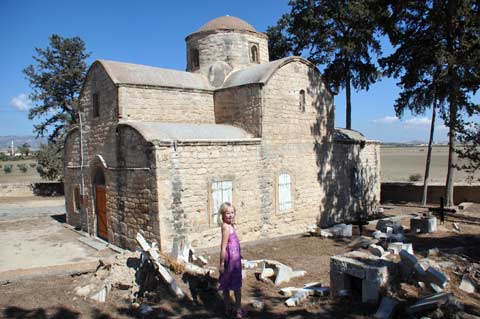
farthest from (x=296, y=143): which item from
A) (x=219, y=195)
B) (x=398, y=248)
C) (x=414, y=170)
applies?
(x=414, y=170)

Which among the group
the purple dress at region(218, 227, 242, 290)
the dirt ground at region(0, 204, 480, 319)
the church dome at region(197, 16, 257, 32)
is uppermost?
the church dome at region(197, 16, 257, 32)

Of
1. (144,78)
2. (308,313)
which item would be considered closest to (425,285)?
(308,313)

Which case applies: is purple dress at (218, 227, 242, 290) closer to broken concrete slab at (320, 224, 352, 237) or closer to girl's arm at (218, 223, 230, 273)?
girl's arm at (218, 223, 230, 273)

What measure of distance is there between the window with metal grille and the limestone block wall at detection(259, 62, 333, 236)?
16cm

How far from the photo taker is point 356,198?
17.6 metres

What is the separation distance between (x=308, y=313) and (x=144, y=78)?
10245mm

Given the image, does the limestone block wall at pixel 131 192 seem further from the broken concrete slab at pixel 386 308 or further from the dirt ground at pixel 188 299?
the broken concrete slab at pixel 386 308

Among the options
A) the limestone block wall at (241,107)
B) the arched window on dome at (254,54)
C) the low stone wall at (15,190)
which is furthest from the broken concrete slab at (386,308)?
the low stone wall at (15,190)

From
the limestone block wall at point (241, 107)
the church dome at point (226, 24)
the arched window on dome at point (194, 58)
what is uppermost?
the church dome at point (226, 24)

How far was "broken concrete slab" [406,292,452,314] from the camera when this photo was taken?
5.59m

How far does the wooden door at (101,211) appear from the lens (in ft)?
45.3

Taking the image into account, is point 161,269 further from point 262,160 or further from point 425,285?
point 262,160

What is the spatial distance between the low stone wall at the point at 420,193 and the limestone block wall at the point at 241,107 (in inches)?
517

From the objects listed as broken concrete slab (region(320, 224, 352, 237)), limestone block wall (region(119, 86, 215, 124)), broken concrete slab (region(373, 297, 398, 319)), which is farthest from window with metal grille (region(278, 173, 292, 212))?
broken concrete slab (region(373, 297, 398, 319))
